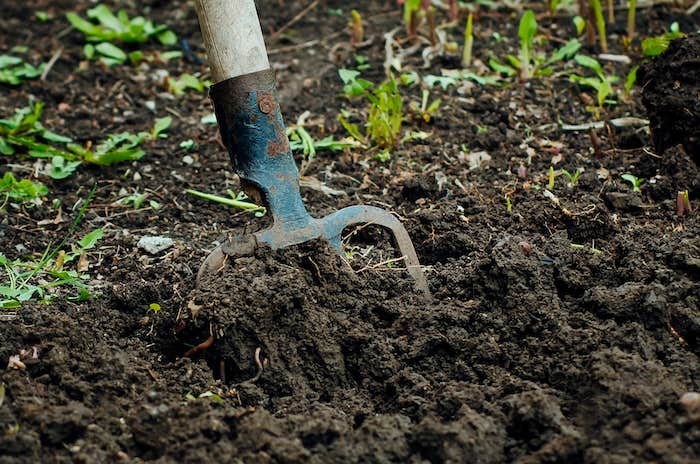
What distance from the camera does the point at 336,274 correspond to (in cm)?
238

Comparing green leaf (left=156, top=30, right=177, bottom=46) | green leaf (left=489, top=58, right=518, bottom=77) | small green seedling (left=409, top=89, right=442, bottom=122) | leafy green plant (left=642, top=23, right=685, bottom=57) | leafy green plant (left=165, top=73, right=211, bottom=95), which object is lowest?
small green seedling (left=409, top=89, right=442, bottom=122)

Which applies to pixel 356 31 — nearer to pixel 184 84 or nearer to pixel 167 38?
pixel 184 84

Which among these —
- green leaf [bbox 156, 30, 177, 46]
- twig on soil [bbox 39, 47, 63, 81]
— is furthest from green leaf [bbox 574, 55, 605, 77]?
twig on soil [bbox 39, 47, 63, 81]

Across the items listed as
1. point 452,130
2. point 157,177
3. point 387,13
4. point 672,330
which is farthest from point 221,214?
point 387,13

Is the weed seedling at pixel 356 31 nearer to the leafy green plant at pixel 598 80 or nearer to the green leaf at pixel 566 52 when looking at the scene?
the green leaf at pixel 566 52

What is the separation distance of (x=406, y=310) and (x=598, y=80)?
178cm

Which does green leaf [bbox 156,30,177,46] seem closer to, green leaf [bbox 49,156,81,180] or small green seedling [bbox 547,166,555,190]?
green leaf [bbox 49,156,81,180]

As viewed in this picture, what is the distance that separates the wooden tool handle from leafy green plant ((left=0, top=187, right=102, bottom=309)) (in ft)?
2.08

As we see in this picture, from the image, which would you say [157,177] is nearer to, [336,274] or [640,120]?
[336,274]

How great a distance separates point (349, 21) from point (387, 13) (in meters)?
0.21

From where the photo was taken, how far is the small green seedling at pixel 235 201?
298 cm

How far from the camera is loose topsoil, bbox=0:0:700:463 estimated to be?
1.85 meters

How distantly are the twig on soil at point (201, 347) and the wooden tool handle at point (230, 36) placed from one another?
76cm

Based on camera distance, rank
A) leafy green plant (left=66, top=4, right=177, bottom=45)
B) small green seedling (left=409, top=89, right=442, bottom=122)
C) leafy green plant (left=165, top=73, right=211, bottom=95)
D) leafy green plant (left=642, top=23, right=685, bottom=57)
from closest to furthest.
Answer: leafy green plant (left=642, top=23, right=685, bottom=57) → small green seedling (left=409, top=89, right=442, bottom=122) → leafy green plant (left=165, top=73, right=211, bottom=95) → leafy green plant (left=66, top=4, right=177, bottom=45)
